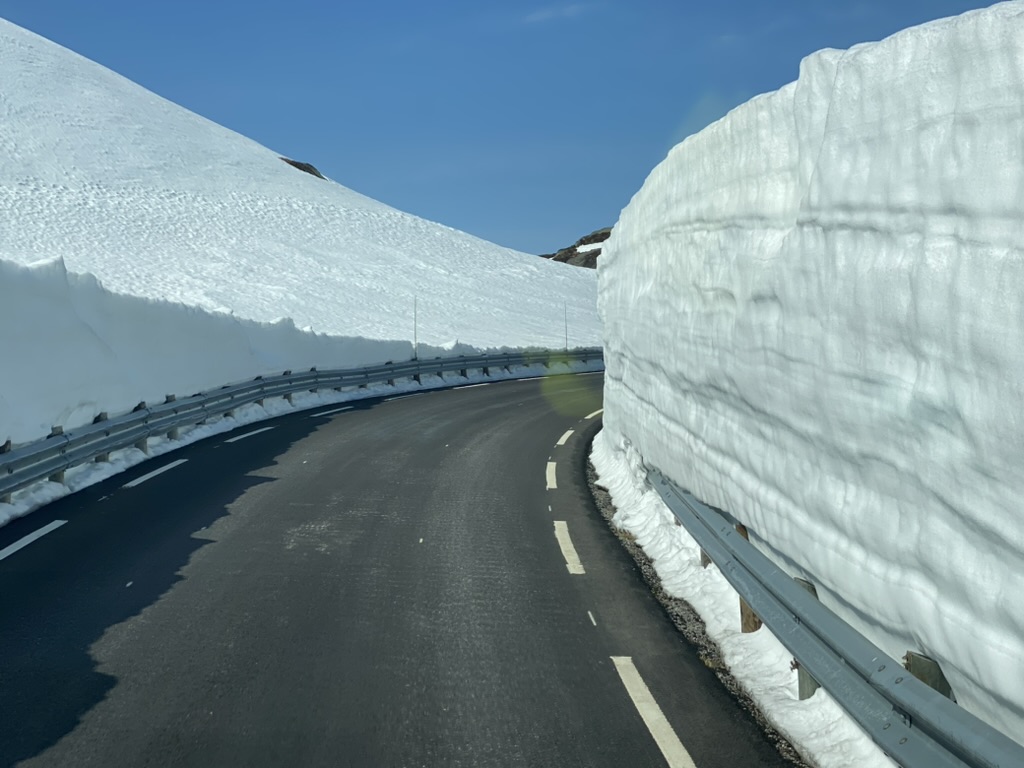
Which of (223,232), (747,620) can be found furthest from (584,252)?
(747,620)

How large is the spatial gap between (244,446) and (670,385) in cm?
791

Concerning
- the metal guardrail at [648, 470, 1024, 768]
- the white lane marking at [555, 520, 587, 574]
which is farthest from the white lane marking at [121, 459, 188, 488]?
the metal guardrail at [648, 470, 1024, 768]

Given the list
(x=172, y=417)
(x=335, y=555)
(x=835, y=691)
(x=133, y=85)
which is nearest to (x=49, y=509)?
(x=335, y=555)

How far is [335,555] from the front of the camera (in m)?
8.31

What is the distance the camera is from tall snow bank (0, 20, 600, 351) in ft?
162

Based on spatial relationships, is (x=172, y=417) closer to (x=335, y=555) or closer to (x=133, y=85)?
(x=335, y=555)

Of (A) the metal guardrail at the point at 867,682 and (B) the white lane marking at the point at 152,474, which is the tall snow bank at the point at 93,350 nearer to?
(B) the white lane marking at the point at 152,474

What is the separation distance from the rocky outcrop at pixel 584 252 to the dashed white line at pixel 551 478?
93205mm

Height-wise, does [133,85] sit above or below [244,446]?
above

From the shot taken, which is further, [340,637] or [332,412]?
[332,412]

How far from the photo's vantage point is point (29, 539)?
885 centimetres

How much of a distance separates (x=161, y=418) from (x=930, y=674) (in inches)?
505

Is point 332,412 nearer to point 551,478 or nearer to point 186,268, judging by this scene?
point 551,478

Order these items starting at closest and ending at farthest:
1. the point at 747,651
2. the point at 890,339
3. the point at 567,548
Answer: the point at 890,339, the point at 747,651, the point at 567,548
